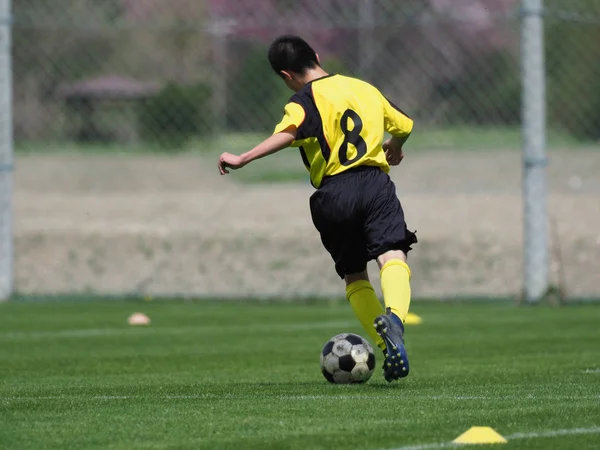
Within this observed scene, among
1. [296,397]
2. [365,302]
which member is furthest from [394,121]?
[296,397]

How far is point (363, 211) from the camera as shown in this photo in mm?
6527

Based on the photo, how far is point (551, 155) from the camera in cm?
1422

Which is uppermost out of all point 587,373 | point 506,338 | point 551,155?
point 551,155

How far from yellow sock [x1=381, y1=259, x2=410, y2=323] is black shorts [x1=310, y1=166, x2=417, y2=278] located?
0.34 ft

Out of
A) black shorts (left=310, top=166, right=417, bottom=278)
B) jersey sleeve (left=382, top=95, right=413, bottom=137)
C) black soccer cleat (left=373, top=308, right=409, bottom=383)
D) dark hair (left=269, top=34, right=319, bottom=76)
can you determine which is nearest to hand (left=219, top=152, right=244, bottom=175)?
black shorts (left=310, top=166, right=417, bottom=278)

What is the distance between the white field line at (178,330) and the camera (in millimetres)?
9805

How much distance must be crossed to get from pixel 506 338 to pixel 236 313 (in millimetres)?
3071

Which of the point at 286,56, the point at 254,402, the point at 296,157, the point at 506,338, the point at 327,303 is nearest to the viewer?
the point at 254,402

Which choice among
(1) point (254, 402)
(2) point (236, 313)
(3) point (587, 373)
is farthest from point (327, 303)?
(1) point (254, 402)

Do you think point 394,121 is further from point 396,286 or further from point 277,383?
point 277,383

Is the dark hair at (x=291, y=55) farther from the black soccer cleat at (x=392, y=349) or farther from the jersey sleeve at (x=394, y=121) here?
the black soccer cleat at (x=392, y=349)

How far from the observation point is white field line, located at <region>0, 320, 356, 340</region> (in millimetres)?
9805

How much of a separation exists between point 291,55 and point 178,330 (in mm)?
3986

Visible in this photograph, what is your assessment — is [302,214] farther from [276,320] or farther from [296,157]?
[276,320]
